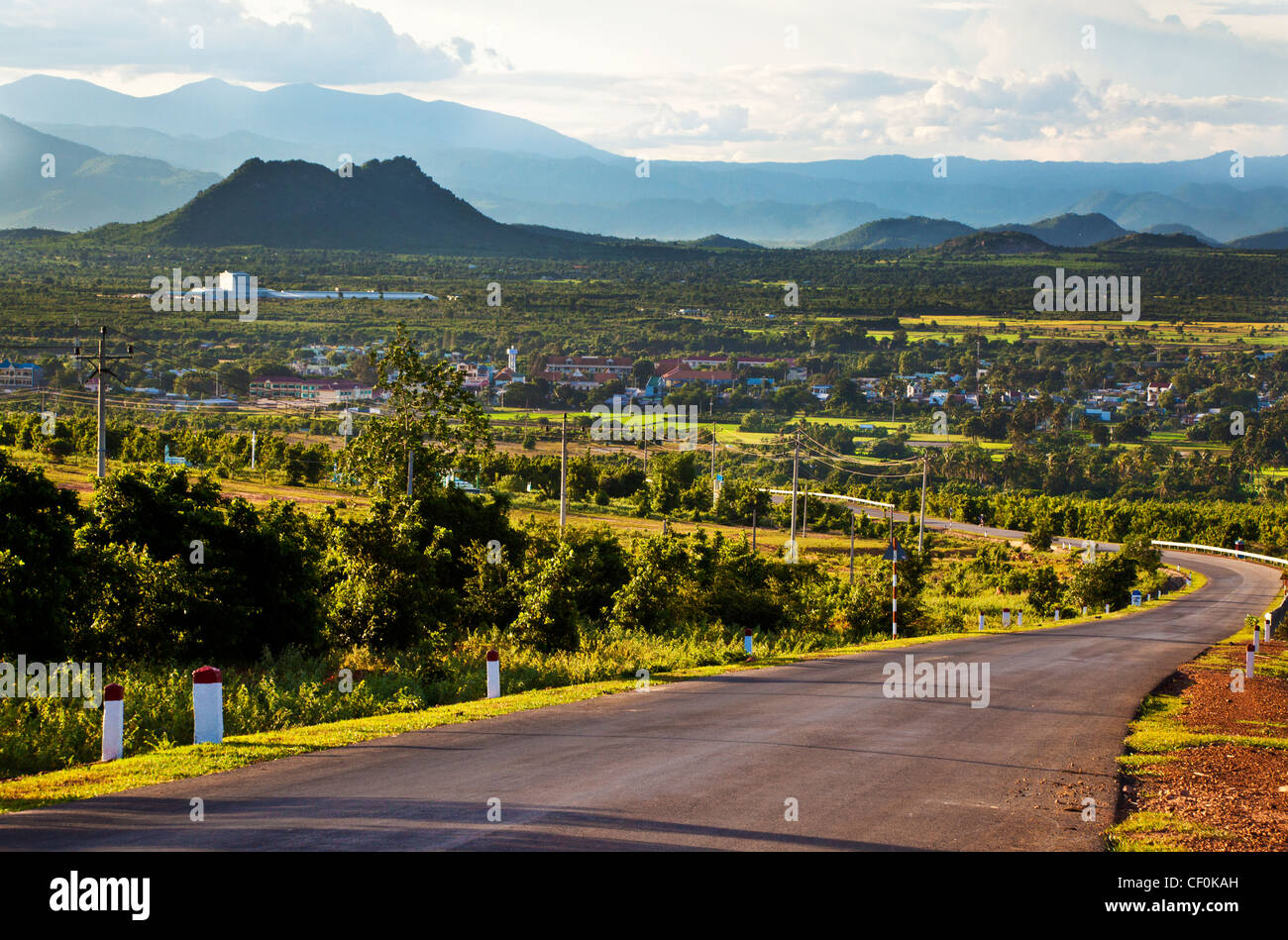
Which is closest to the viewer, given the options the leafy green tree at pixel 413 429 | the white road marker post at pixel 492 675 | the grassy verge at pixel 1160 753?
the grassy verge at pixel 1160 753

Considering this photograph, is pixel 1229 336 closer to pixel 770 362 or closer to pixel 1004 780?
pixel 770 362

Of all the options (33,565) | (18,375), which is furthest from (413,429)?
(18,375)

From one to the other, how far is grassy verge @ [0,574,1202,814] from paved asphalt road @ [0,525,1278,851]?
0.25 metres

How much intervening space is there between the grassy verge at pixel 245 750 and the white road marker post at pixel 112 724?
0.68ft

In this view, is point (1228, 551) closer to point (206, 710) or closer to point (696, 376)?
point (696, 376)

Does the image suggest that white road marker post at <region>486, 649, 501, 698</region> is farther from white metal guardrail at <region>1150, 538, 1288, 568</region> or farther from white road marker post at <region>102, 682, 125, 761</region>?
white metal guardrail at <region>1150, 538, 1288, 568</region>

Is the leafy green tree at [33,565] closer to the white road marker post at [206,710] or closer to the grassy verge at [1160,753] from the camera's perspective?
the white road marker post at [206,710]

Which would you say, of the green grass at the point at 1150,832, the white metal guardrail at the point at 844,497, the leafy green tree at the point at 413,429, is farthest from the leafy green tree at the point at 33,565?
the white metal guardrail at the point at 844,497

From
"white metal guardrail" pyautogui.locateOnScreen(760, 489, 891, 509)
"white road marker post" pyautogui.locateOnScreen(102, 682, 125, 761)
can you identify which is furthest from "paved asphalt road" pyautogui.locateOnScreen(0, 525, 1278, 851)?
"white metal guardrail" pyautogui.locateOnScreen(760, 489, 891, 509)

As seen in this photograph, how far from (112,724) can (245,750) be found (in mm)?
1161

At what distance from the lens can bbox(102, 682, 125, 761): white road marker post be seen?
9.98m

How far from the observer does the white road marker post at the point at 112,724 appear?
9984 millimetres
